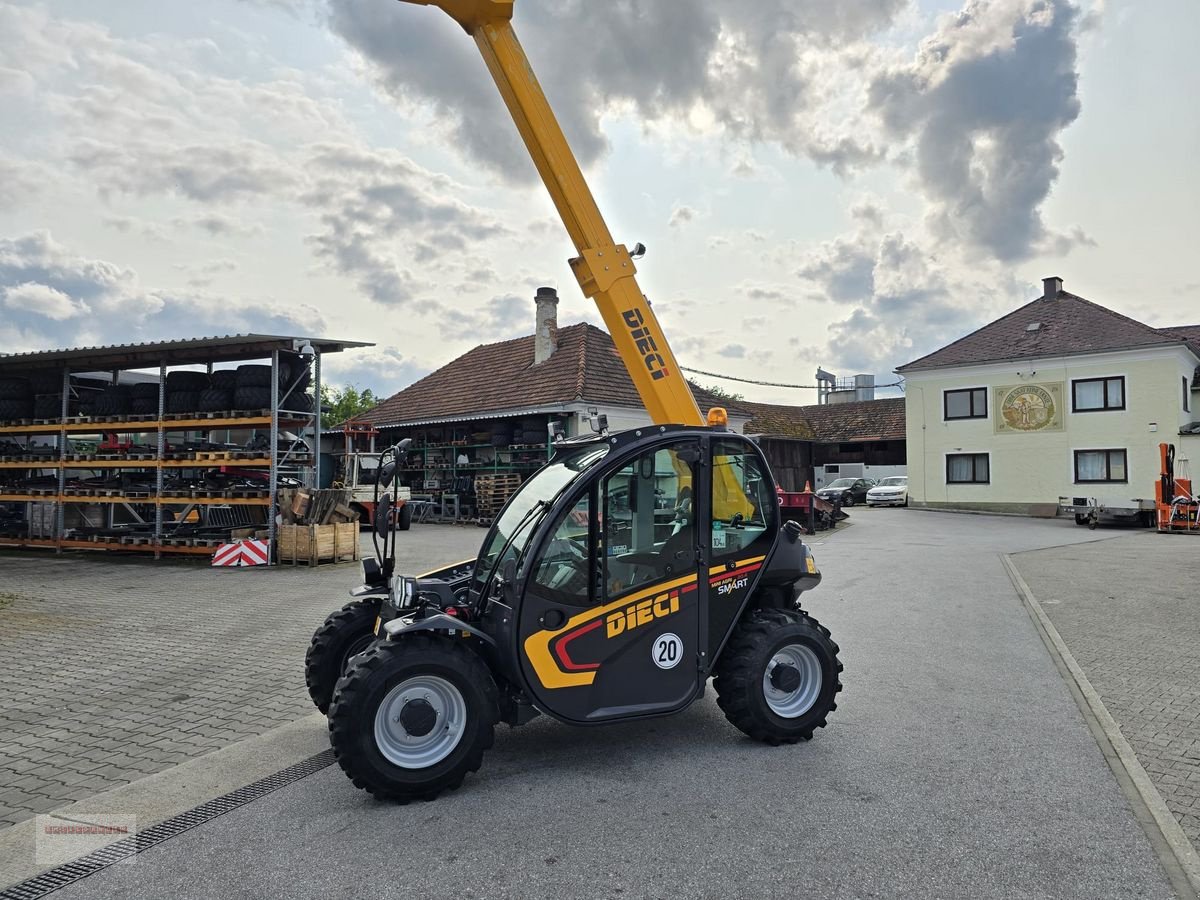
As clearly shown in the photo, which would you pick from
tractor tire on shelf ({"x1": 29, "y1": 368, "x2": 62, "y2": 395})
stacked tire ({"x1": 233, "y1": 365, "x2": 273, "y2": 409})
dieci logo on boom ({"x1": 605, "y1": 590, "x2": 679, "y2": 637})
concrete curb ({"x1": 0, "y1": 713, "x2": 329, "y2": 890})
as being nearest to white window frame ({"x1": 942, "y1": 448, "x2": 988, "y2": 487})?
stacked tire ({"x1": 233, "y1": 365, "x2": 273, "y2": 409})

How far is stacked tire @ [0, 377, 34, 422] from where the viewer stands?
16.2 m

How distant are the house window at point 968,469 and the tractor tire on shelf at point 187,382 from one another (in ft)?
89.0

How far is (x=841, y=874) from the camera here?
3305mm

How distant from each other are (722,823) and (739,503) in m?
1.93

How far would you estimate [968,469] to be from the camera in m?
31.0

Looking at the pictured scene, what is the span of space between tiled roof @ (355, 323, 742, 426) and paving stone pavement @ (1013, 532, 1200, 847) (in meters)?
12.7

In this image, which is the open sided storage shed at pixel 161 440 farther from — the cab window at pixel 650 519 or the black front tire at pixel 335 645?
the cab window at pixel 650 519

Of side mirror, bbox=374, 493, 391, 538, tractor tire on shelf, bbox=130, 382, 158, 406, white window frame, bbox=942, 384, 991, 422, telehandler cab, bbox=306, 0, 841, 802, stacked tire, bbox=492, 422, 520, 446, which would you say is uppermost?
white window frame, bbox=942, 384, 991, 422

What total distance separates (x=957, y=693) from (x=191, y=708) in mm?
5687

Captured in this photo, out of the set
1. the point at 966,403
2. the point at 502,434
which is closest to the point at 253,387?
the point at 502,434

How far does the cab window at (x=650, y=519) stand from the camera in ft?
14.6

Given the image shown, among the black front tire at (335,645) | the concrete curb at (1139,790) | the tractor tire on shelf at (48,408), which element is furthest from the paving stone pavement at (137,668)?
the concrete curb at (1139,790)

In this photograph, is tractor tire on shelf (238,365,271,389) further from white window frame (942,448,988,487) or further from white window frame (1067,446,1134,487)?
white window frame (1067,446,1134,487)

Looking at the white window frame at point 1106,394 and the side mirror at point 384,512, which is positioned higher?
the white window frame at point 1106,394
